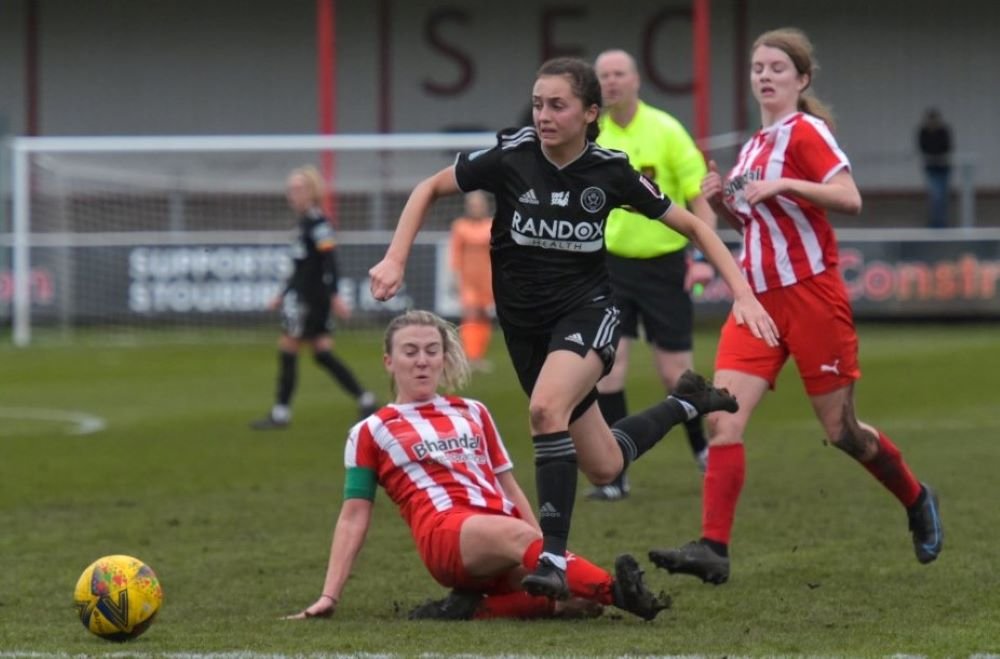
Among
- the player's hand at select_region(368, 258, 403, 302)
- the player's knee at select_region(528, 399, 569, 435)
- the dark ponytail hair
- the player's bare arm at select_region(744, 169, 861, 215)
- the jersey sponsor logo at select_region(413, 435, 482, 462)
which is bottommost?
the jersey sponsor logo at select_region(413, 435, 482, 462)

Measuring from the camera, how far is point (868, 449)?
7.36 metres

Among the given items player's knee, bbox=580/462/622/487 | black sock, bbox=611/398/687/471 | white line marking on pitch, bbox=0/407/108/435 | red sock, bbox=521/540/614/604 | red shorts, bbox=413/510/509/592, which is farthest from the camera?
white line marking on pitch, bbox=0/407/108/435

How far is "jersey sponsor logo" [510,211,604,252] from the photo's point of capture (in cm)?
643

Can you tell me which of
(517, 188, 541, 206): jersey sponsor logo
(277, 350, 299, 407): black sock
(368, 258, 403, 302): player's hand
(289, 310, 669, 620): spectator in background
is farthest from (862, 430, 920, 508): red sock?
(277, 350, 299, 407): black sock

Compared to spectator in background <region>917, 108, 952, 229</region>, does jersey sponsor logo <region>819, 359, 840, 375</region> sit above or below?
below

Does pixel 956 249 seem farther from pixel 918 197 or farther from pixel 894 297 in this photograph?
pixel 918 197

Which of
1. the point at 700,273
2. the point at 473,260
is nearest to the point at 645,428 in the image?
the point at 700,273

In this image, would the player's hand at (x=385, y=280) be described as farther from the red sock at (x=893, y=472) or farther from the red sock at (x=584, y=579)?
the red sock at (x=893, y=472)

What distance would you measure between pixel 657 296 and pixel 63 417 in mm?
6535

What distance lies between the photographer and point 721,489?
704 centimetres

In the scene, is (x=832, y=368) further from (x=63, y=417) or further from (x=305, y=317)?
(x=63, y=417)

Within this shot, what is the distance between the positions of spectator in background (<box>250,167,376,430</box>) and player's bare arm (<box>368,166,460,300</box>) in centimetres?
762

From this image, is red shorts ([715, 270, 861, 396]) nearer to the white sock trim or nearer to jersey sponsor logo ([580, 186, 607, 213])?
jersey sponsor logo ([580, 186, 607, 213])

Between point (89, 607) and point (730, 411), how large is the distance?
2.52m
